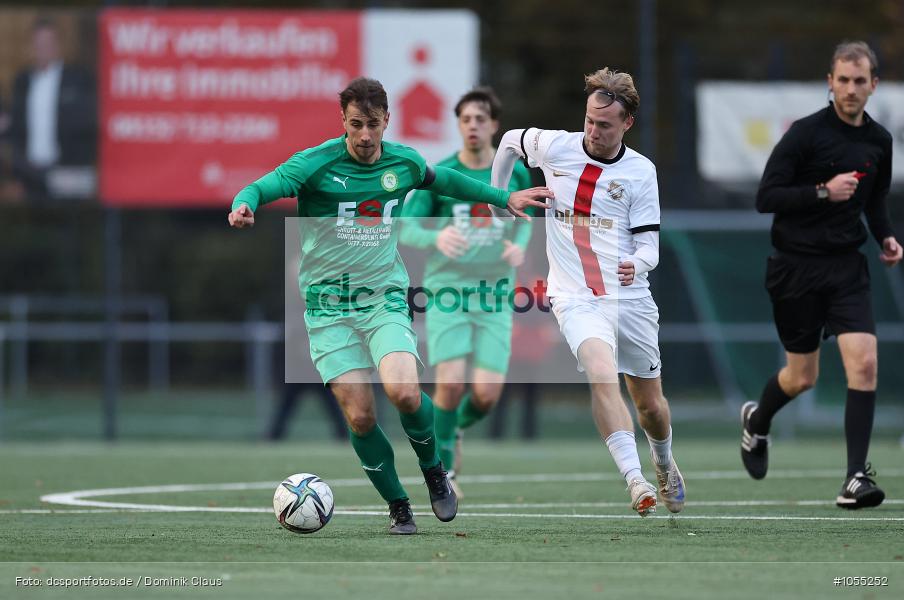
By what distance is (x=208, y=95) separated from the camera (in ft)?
53.9

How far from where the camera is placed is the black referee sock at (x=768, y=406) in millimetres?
9227

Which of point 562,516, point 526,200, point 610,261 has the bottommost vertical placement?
point 562,516

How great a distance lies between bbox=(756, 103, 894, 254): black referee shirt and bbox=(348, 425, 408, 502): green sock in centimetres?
284

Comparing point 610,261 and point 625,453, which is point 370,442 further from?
point 610,261

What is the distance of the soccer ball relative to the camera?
680cm

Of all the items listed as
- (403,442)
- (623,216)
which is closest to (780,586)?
(623,216)

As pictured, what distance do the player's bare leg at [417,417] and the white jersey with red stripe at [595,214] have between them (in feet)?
3.32

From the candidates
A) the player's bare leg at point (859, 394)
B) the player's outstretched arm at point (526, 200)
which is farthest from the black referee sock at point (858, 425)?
the player's outstretched arm at point (526, 200)

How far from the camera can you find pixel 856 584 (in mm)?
5266

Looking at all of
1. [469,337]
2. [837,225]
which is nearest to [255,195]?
[469,337]

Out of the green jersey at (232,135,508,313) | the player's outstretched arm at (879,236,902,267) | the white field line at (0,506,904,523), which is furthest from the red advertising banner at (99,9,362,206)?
the green jersey at (232,135,508,313)

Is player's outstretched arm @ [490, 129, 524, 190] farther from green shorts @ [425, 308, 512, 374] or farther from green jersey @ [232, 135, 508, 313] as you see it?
green shorts @ [425, 308, 512, 374]

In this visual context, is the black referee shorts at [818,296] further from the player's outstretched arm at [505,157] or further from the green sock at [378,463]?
the green sock at [378,463]

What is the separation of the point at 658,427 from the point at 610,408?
33 centimetres
